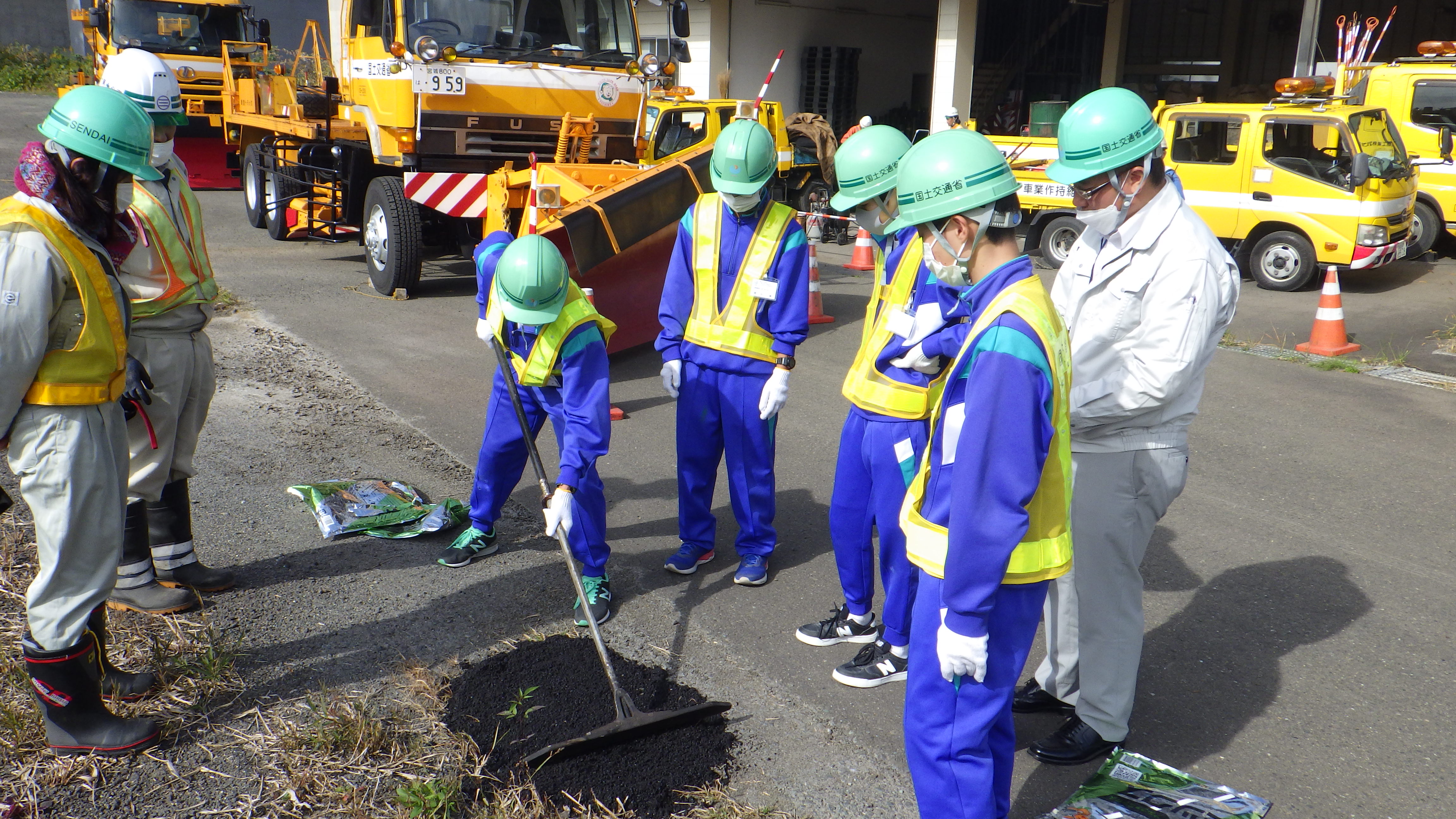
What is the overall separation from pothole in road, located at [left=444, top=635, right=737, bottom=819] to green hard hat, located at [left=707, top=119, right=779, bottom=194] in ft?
6.20

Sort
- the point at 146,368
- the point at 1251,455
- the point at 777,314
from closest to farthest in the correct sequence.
A: the point at 146,368, the point at 777,314, the point at 1251,455

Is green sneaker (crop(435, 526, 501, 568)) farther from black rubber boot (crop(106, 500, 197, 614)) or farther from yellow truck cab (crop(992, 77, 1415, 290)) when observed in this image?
yellow truck cab (crop(992, 77, 1415, 290))

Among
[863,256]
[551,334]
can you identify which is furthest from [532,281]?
[863,256]

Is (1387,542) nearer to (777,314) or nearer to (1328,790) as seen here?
(1328,790)

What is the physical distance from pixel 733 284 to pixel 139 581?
257 cm

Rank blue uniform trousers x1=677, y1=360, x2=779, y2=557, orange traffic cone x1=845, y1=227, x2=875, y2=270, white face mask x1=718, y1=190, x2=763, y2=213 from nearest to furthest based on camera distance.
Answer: white face mask x1=718, y1=190, x2=763, y2=213
blue uniform trousers x1=677, y1=360, x2=779, y2=557
orange traffic cone x1=845, y1=227, x2=875, y2=270

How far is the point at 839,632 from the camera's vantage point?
378 centimetres

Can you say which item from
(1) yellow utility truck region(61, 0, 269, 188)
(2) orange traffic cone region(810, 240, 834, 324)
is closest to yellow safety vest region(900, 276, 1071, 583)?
(2) orange traffic cone region(810, 240, 834, 324)

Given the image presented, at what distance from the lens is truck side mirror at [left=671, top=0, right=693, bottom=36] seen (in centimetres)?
874

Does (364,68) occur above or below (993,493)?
above

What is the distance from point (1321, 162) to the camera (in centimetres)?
1037

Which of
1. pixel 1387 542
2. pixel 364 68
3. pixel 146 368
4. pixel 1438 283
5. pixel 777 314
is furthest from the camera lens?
pixel 1438 283

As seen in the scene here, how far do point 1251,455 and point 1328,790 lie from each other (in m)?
3.36

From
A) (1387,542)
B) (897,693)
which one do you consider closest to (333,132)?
(897,693)
